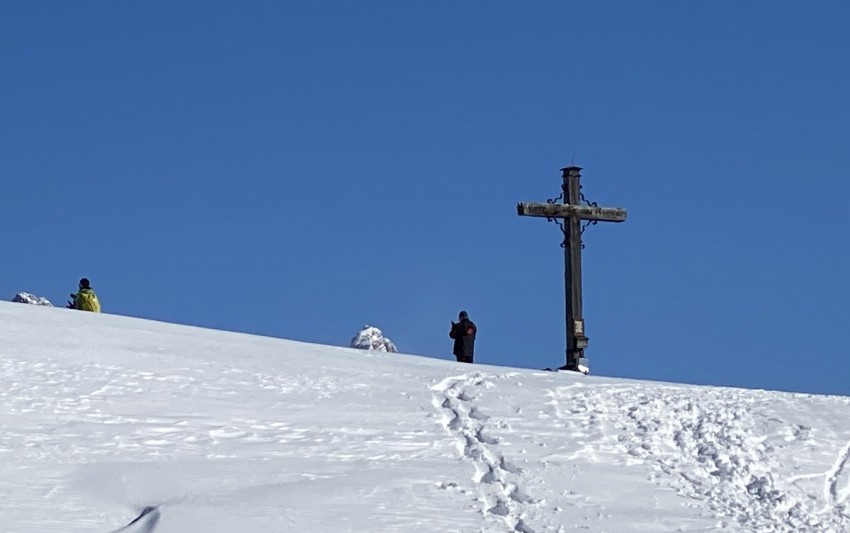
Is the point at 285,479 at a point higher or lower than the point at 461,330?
lower

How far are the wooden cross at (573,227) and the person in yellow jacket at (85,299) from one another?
20.7ft

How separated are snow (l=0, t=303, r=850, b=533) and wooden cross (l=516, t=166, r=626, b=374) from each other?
4095mm

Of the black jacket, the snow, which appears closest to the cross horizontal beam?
the black jacket

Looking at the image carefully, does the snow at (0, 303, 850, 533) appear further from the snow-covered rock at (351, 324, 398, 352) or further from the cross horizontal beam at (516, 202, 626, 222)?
the snow-covered rock at (351, 324, 398, 352)

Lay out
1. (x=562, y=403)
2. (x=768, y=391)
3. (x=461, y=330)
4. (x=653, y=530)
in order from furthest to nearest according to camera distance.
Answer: (x=461, y=330)
(x=768, y=391)
(x=562, y=403)
(x=653, y=530)

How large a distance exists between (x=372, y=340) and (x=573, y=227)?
22.7ft

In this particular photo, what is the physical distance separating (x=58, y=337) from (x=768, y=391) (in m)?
8.07

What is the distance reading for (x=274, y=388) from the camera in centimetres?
1574

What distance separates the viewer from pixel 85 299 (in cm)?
2138

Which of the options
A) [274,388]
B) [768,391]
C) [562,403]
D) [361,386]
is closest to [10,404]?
[274,388]

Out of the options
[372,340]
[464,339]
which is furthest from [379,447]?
[372,340]

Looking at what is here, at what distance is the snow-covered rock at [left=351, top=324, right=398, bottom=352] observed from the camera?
28.7 m

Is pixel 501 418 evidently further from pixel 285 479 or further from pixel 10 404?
pixel 10 404

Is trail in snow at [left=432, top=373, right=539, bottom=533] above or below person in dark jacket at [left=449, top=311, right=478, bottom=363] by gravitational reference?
below
